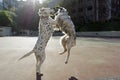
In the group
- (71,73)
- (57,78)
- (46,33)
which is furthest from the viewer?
(71,73)

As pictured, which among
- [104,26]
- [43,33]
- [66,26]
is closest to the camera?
[66,26]

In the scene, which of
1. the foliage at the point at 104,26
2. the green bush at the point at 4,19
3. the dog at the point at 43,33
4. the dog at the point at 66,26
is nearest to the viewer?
the dog at the point at 66,26

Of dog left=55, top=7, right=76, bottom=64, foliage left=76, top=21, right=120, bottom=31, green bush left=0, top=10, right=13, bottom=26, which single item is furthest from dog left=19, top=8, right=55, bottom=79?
green bush left=0, top=10, right=13, bottom=26

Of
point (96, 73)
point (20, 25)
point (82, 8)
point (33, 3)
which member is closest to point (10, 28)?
point (20, 25)

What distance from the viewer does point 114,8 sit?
5225cm

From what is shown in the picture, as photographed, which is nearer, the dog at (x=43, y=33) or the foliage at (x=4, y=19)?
the dog at (x=43, y=33)

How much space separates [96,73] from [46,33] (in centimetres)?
280

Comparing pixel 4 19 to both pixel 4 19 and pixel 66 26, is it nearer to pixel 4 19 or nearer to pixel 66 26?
pixel 4 19

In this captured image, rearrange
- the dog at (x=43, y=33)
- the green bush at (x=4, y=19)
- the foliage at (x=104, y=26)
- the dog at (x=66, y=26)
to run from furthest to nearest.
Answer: the green bush at (x=4, y=19), the foliage at (x=104, y=26), the dog at (x=43, y=33), the dog at (x=66, y=26)

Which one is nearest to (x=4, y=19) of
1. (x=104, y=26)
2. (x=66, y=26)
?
(x=104, y=26)

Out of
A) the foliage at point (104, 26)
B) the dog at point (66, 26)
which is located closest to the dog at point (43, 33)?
the dog at point (66, 26)

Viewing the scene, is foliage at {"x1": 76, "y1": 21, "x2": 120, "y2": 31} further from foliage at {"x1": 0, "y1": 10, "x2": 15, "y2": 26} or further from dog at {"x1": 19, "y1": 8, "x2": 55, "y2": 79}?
dog at {"x1": 19, "y1": 8, "x2": 55, "y2": 79}

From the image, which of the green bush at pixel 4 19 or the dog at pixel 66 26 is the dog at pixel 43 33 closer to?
the dog at pixel 66 26

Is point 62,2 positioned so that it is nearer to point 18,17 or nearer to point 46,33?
point 18,17
